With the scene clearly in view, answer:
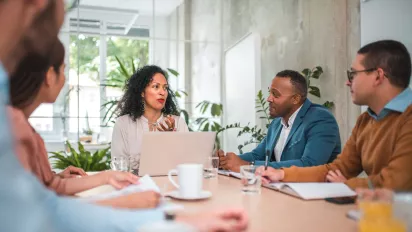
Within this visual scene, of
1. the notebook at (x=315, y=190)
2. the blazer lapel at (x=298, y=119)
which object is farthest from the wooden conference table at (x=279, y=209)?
the blazer lapel at (x=298, y=119)

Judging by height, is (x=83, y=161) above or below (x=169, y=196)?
below

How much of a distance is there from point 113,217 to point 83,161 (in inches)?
140

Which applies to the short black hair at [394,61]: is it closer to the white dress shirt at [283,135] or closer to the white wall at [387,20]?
the white dress shirt at [283,135]

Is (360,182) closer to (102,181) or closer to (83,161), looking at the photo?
(102,181)

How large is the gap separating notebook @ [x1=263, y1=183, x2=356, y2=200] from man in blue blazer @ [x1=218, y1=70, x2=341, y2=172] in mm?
761

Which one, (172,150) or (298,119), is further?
(298,119)

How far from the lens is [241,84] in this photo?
5.44 m

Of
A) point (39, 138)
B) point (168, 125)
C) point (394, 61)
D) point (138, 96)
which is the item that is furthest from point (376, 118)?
point (138, 96)

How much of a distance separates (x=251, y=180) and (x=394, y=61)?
85cm

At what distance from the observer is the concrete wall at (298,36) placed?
354 cm

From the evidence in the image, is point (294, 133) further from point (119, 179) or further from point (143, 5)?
point (143, 5)

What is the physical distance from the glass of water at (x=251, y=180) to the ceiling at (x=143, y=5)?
523cm

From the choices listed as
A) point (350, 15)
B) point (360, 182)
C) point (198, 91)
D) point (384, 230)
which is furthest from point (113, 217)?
point (198, 91)

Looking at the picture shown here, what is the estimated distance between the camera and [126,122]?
286 cm
